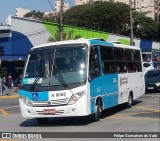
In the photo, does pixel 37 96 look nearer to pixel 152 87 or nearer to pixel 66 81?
pixel 66 81

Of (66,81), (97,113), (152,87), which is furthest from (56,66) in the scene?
(152,87)

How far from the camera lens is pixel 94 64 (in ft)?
44.6

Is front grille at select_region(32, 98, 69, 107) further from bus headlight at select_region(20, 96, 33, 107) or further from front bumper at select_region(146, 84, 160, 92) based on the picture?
front bumper at select_region(146, 84, 160, 92)

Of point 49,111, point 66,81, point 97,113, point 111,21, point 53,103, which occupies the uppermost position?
point 111,21

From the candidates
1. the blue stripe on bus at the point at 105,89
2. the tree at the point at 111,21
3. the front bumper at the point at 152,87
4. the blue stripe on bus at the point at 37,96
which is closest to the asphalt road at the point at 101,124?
the blue stripe on bus at the point at 105,89

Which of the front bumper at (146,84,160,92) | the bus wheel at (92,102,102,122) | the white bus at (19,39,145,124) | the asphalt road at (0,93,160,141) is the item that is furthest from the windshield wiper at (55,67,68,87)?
the front bumper at (146,84,160,92)

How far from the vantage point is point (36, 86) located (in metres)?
12.7

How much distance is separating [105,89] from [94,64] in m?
1.30

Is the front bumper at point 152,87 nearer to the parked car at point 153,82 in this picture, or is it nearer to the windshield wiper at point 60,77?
the parked car at point 153,82

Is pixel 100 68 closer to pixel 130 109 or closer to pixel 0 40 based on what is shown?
pixel 130 109

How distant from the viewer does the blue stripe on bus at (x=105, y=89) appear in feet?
43.4

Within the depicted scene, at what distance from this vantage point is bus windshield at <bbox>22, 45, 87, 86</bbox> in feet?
41.5

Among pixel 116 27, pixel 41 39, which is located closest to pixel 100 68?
pixel 41 39

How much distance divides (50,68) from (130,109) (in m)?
5.34
